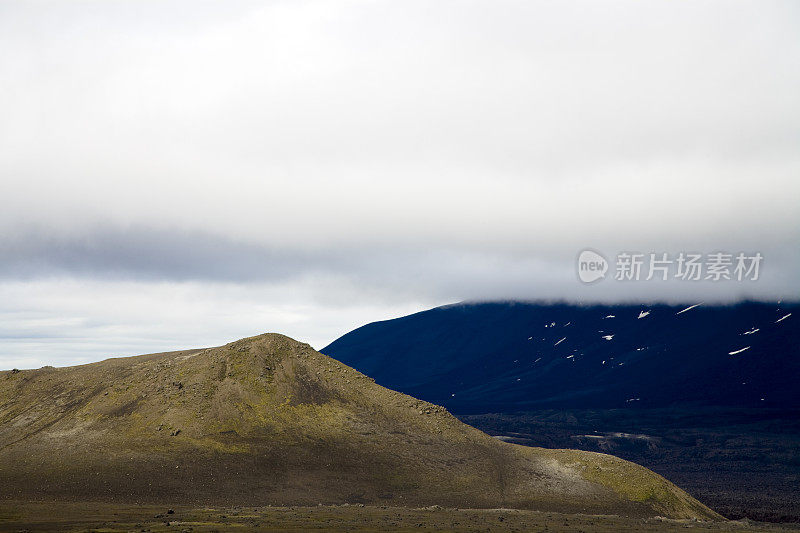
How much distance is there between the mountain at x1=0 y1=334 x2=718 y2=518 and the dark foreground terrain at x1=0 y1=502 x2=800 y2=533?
580 cm

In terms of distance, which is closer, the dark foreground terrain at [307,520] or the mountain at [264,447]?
the dark foreground terrain at [307,520]

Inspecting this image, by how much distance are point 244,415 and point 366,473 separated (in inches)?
702

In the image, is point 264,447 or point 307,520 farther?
point 264,447

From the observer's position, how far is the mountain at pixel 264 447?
82.2 meters

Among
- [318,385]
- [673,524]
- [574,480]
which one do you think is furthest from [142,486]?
[673,524]

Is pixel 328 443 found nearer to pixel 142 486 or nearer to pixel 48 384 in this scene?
pixel 142 486

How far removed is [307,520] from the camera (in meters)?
66.1

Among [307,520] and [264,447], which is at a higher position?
[264,447]

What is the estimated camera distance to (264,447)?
90.0 metres

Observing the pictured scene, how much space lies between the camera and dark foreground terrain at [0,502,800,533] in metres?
60.2

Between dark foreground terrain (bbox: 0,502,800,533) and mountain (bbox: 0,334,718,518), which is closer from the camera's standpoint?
dark foreground terrain (bbox: 0,502,800,533)

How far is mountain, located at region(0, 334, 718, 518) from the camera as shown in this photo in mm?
82188

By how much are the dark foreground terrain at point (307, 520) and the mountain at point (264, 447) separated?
19.0 ft

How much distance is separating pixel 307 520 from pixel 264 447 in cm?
2523
